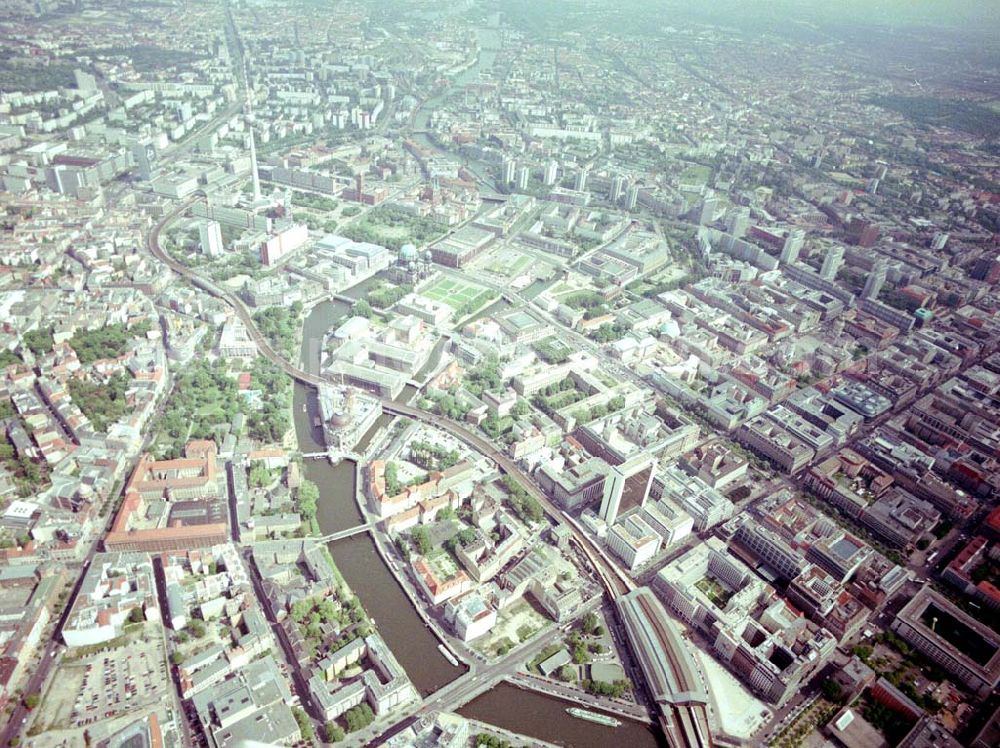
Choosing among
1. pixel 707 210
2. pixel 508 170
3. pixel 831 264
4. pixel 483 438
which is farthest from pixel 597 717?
pixel 508 170

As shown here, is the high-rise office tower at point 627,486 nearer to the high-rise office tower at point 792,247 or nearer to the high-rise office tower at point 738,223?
the high-rise office tower at point 792,247

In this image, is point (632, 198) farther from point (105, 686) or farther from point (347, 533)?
point (105, 686)

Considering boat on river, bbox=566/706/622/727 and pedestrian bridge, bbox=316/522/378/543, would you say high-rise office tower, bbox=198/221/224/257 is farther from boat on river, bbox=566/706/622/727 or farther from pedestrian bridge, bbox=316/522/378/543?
boat on river, bbox=566/706/622/727

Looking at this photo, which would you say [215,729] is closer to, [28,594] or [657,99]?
[28,594]

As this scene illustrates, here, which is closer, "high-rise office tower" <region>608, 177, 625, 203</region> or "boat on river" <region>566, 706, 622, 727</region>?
"boat on river" <region>566, 706, 622, 727</region>

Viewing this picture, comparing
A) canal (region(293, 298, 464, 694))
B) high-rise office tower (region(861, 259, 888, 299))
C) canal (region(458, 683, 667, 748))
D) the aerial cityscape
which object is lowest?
canal (region(458, 683, 667, 748))

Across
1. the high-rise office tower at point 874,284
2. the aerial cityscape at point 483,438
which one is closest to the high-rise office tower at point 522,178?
the aerial cityscape at point 483,438

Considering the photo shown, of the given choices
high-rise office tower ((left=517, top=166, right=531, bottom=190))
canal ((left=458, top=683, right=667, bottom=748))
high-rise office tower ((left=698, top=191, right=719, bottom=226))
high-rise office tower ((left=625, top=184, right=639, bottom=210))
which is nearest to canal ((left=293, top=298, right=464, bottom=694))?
canal ((left=458, top=683, right=667, bottom=748))
